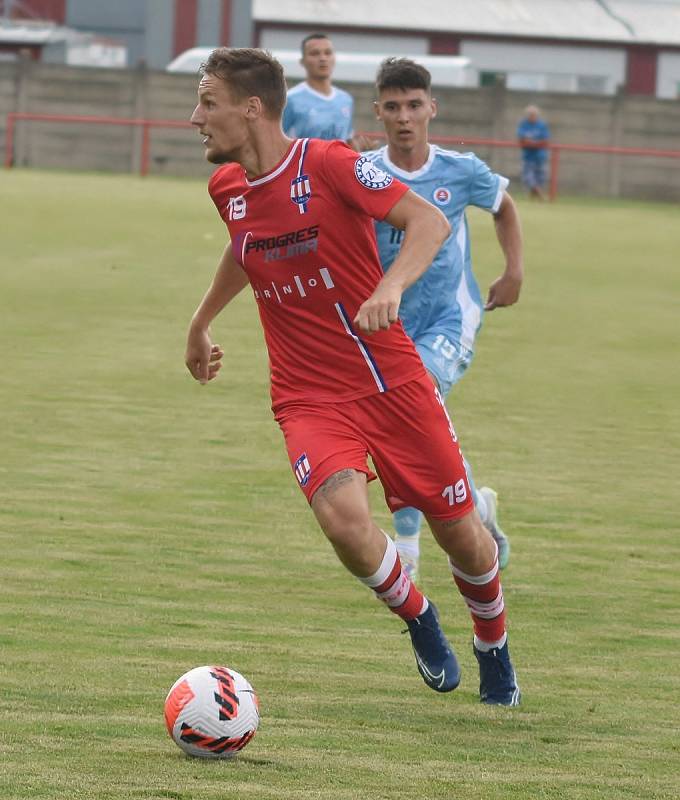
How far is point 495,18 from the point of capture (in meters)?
56.7

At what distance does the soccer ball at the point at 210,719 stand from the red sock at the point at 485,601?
1141 millimetres

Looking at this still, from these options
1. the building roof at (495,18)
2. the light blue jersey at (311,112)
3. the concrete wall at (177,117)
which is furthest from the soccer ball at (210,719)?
the building roof at (495,18)

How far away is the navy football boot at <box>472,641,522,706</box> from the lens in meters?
5.78

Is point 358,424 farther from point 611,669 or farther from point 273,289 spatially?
point 611,669

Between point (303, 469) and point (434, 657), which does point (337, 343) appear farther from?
point (434, 657)

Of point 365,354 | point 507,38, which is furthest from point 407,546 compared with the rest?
point 507,38

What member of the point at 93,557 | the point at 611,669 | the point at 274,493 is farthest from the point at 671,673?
the point at 274,493

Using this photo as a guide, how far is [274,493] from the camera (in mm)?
9602

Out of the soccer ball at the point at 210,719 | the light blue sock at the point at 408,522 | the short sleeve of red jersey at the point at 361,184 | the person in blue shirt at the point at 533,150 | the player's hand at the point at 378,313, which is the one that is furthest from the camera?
the person in blue shirt at the point at 533,150

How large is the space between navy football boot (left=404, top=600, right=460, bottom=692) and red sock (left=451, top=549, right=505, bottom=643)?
190 mm

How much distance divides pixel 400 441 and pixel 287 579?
208 cm

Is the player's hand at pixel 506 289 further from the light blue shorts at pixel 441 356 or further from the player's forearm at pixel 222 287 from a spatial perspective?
the player's forearm at pixel 222 287

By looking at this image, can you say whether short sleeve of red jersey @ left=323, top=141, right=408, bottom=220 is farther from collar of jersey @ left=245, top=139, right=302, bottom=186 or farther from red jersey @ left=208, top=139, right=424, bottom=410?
collar of jersey @ left=245, top=139, right=302, bottom=186

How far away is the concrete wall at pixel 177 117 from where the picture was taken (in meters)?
39.3
